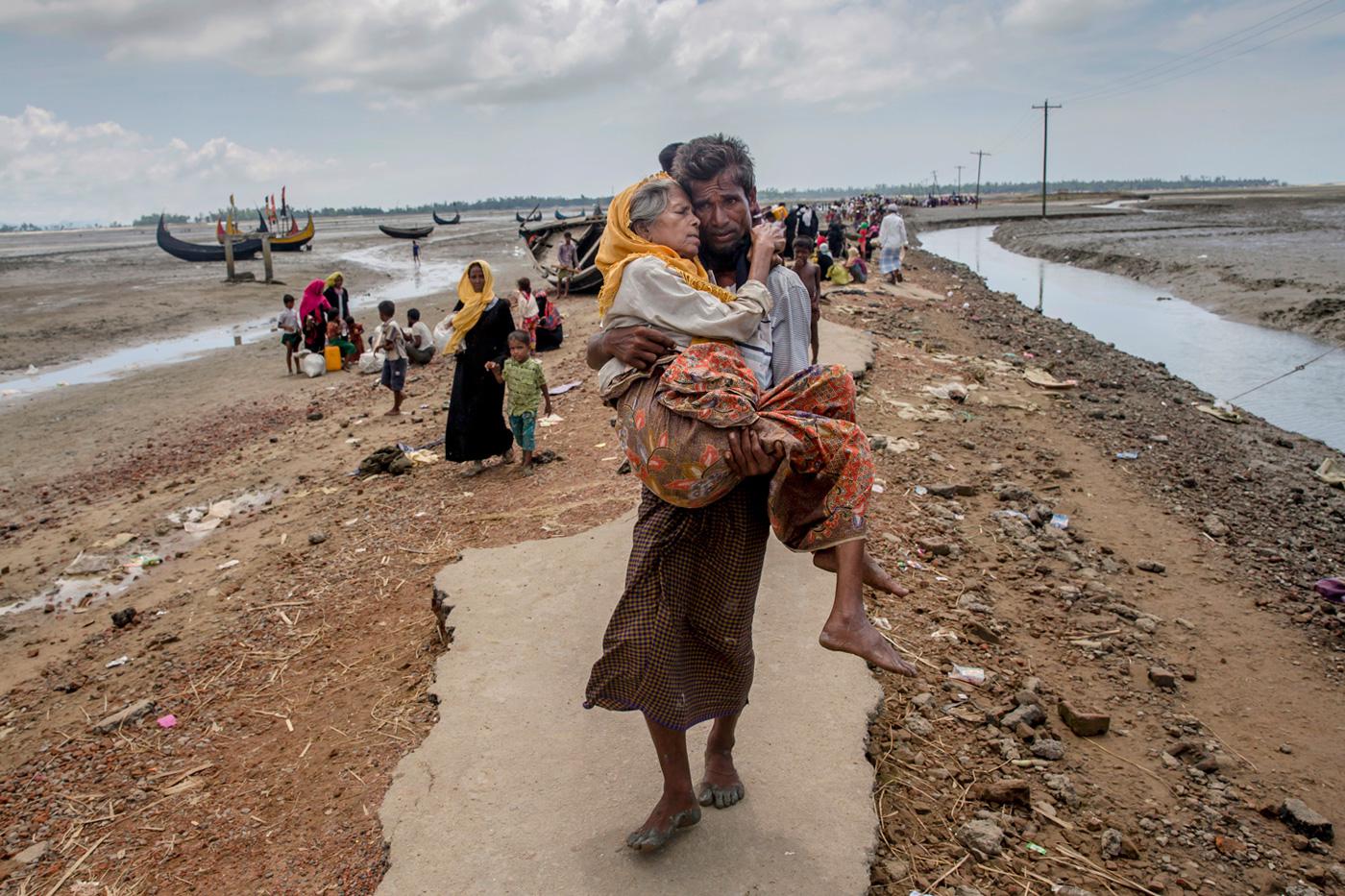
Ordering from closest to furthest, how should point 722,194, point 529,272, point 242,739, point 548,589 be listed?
point 722,194, point 242,739, point 548,589, point 529,272

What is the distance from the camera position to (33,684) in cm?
438

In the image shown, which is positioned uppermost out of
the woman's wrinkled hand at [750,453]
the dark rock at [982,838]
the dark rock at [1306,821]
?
the woman's wrinkled hand at [750,453]

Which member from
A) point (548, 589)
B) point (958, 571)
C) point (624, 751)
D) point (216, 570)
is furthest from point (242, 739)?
point (958, 571)

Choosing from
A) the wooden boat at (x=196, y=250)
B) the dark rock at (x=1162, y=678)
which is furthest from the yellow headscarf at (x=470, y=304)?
the wooden boat at (x=196, y=250)

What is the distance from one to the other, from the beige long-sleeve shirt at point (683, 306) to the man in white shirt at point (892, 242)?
1513 cm

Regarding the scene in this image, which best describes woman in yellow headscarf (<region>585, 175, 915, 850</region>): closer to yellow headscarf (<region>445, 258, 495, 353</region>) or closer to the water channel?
yellow headscarf (<region>445, 258, 495, 353</region>)

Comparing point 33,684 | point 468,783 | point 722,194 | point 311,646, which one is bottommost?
point 33,684

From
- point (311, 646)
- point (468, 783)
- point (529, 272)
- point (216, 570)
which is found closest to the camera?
point (468, 783)

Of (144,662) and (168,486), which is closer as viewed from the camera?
(144,662)

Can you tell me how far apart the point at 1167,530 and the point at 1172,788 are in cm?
316

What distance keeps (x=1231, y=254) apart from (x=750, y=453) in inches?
1051

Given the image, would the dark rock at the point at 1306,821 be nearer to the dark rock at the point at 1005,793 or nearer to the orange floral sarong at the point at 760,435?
the dark rock at the point at 1005,793

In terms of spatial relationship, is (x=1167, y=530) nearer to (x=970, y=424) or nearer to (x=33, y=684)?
(x=970, y=424)

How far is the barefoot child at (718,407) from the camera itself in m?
1.76
